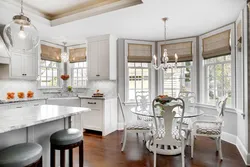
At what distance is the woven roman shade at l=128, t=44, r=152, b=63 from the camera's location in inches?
180

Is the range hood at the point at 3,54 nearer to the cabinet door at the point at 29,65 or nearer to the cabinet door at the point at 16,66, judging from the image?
the cabinet door at the point at 16,66

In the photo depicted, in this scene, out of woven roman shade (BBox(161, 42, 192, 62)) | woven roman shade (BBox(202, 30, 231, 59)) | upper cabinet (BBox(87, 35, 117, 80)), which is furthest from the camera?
woven roman shade (BBox(161, 42, 192, 62))

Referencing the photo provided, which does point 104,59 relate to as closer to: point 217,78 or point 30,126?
point 30,126

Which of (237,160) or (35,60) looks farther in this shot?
(35,60)

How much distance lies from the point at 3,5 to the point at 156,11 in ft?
8.97

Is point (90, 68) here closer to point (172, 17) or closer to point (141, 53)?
point (141, 53)

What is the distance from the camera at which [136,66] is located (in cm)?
468

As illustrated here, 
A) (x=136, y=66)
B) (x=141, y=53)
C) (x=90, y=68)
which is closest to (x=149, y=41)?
(x=141, y=53)

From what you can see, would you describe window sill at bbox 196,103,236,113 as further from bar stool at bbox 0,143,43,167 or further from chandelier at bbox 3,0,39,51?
chandelier at bbox 3,0,39,51

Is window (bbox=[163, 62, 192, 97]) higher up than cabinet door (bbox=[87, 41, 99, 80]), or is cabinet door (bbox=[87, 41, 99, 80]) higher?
cabinet door (bbox=[87, 41, 99, 80])

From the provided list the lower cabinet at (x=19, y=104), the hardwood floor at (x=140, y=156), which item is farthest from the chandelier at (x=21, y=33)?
the hardwood floor at (x=140, y=156)

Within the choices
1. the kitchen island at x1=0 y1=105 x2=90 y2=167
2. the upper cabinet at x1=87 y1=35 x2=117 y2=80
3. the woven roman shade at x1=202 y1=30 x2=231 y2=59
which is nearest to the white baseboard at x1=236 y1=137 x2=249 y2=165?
the woven roman shade at x1=202 y1=30 x2=231 y2=59

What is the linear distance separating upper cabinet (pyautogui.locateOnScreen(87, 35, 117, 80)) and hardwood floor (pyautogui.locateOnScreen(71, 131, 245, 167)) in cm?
176

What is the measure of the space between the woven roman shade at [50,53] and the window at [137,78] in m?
2.49
